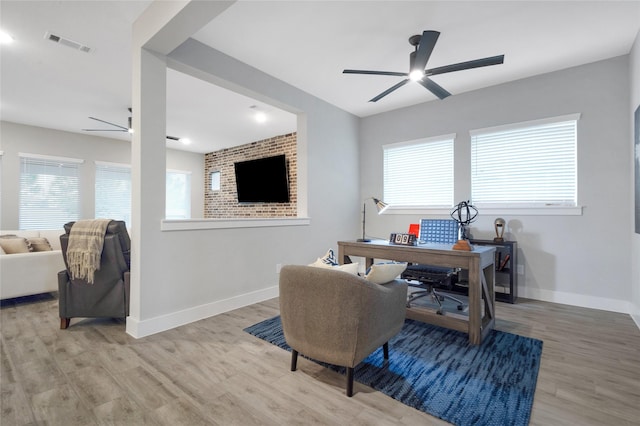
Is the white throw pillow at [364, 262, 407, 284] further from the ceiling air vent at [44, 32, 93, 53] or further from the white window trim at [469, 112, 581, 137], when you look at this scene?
the ceiling air vent at [44, 32, 93, 53]

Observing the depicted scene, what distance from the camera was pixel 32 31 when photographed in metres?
2.61

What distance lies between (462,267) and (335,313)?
126 centimetres

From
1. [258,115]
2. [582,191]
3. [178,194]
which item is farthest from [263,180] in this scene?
[582,191]

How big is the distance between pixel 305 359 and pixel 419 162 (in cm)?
339

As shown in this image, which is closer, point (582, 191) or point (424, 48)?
point (424, 48)

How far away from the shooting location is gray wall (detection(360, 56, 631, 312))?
10.3ft

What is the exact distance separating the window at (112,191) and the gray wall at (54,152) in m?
0.11

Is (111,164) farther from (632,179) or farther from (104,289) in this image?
(632,179)

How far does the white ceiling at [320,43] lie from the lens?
94.6 inches

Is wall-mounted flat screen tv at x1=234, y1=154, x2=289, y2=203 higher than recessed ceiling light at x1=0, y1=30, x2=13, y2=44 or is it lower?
lower

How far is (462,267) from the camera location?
7.80 feet

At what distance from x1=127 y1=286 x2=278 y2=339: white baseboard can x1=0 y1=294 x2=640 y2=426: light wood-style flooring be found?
0.29 ft

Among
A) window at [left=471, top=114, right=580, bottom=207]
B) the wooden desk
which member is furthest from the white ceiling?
the wooden desk

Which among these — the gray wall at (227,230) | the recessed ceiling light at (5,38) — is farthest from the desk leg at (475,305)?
the recessed ceiling light at (5,38)
